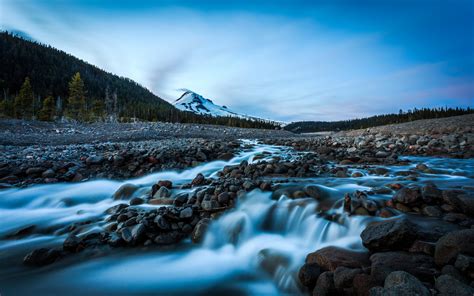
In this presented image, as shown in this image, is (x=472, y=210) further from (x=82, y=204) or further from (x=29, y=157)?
(x=29, y=157)

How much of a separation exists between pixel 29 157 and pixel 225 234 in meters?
7.48

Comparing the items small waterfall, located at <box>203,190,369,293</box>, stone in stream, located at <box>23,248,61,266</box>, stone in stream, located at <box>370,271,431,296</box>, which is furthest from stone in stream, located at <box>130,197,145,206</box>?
stone in stream, located at <box>370,271,431,296</box>

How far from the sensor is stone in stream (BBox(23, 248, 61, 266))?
9.78ft

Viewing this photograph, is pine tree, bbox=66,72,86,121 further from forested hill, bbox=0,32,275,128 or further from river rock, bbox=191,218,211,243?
river rock, bbox=191,218,211,243

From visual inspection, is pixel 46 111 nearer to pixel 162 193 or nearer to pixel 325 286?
pixel 162 193

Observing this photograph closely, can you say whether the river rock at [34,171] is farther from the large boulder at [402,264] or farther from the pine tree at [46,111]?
the pine tree at [46,111]

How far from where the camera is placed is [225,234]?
3.72 meters

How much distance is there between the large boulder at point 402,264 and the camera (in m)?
1.99

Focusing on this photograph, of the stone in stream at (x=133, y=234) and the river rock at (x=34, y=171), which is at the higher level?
the river rock at (x=34, y=171)

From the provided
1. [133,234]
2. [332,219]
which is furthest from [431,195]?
[133,234]

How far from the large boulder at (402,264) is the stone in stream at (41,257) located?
3688 millimetres

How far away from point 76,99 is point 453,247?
49203 mm

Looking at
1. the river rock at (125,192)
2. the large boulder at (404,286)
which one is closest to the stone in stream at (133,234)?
the river rock at (125,192)

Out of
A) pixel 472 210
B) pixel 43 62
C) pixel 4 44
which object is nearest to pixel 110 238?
pixel 472 210
